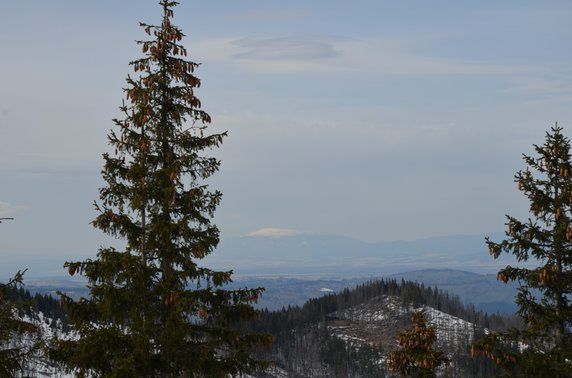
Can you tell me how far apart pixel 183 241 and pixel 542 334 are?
12.5m

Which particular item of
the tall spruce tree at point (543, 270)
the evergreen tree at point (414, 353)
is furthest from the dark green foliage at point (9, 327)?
the evergreen tree at point (414, 353)

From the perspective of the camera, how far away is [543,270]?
25797 millimetres

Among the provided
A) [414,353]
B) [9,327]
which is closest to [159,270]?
[9,327]

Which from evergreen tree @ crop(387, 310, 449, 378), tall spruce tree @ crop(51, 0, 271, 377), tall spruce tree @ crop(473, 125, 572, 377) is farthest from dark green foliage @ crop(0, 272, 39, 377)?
evergreen tree @ crop(387, 310, 449, 378)

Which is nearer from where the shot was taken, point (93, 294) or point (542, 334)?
point (93, 294)

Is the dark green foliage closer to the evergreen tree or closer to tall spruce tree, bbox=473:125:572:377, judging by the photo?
tall spruce tree, bbox=473:125:572:377

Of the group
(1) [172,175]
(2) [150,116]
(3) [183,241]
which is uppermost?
(2) [150,116]

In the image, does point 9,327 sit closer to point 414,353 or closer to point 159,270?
point 159,270

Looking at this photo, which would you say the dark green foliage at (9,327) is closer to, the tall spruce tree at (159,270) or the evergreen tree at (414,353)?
the tall spruce tree at (159,270)

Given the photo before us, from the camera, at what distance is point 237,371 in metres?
26.6

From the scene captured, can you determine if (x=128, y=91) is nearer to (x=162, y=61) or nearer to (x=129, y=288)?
(x=162, y=61)

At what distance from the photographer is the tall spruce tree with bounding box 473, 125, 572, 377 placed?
25844 mm

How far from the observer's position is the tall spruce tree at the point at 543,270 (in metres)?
25.8

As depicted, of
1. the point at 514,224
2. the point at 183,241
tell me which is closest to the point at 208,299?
the point at 183,241
